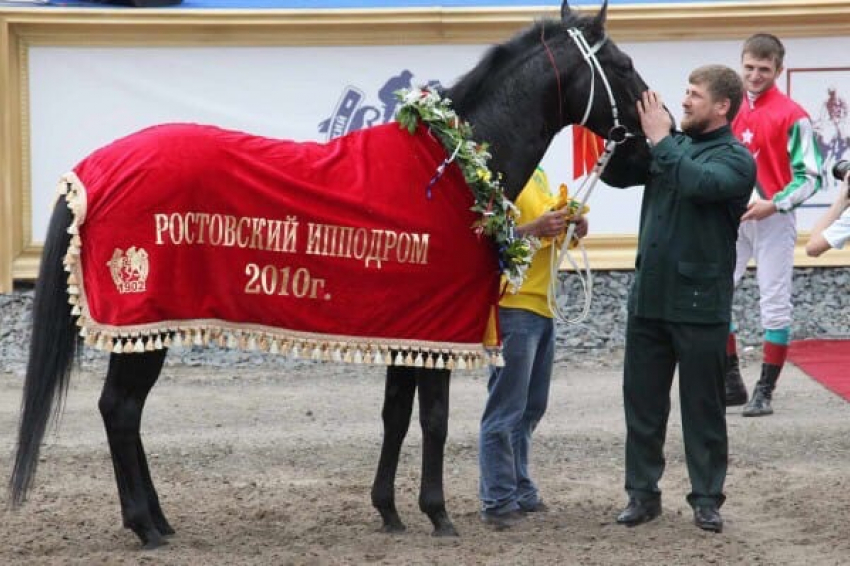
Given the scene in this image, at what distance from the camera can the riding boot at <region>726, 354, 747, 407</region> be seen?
8.53 meters

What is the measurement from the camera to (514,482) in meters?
6.30

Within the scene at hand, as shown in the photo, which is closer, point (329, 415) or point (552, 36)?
point (552, 36)

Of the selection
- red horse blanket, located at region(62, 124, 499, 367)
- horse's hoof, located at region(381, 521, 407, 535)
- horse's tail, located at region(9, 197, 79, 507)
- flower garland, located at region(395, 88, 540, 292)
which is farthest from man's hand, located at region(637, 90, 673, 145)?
horse's tail, located at region(9, 197, 79, 507)

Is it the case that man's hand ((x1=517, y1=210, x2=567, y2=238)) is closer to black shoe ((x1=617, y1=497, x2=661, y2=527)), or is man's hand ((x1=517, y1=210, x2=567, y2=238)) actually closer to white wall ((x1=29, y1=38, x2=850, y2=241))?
black shoe ((x1=617, y1=497, x2=661, y2=527))

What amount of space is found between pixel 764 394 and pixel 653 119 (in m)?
2.89

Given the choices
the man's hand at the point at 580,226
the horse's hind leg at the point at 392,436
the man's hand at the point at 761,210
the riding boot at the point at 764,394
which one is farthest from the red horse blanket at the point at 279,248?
the riding boot at the point at 764,394

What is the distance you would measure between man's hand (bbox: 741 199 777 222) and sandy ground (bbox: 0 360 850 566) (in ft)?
3.57

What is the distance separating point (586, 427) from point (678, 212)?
2344 millimetres

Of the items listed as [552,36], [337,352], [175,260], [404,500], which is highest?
[552,36]

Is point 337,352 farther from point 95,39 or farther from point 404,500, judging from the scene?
point 95,39

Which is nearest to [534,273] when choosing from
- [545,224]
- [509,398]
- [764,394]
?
[545,224]

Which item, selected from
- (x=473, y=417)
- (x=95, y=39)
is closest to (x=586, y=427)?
(x=473, y=417)

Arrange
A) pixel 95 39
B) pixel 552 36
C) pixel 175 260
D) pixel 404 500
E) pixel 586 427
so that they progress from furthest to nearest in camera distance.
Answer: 1. pixel 95 39
2. pixel 586 427
3. pixel 404 500
4. pixel 552 36
5. pixel 175 260

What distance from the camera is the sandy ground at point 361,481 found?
5.86 meters
